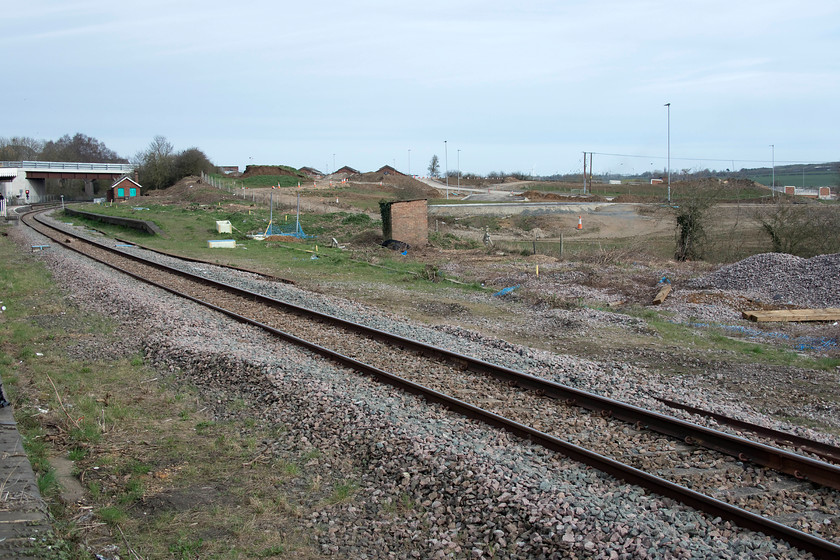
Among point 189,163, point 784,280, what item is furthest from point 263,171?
point 784,280

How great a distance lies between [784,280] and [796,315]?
3.91 metres

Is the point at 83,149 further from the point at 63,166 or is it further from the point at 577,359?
the point at 577,359

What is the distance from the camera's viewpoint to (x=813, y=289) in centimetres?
1725

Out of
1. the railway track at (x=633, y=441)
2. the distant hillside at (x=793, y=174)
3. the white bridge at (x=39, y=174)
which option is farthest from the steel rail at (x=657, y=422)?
the distant hillside at (x=793, y=174)

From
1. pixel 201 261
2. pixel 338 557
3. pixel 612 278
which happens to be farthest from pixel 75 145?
pixel 338 557

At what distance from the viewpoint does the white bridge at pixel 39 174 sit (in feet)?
293

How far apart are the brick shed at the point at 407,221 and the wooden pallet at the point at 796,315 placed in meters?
16.5

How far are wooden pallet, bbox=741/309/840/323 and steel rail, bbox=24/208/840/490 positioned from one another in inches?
320

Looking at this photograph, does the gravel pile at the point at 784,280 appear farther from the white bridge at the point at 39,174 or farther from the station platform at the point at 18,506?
the white bridge at the point at 39,174

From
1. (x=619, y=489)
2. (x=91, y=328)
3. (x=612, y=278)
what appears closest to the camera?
(x=619, y=489)

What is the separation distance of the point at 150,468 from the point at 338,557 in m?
2.63

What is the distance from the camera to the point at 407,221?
2914 centimetres

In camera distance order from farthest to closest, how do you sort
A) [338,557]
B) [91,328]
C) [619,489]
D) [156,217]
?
[156,217] → [91,328] → [619,489] → [338,557]

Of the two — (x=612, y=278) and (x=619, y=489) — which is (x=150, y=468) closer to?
(x=619, y=489)
